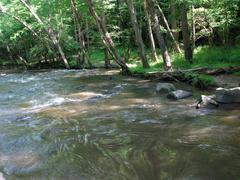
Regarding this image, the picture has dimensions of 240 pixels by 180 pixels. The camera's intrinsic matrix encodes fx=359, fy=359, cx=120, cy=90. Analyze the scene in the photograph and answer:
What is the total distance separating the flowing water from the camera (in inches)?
229

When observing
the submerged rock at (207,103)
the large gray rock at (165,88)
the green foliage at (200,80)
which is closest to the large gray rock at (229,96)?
the submerged rock at (207,103)

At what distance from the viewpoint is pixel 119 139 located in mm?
7449

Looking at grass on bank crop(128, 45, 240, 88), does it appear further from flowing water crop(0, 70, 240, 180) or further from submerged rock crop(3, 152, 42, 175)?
submerged rock crop(3, 152, 42, 175)

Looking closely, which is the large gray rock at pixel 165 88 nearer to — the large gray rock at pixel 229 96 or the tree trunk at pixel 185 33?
the large gray rock at pixel 229 96

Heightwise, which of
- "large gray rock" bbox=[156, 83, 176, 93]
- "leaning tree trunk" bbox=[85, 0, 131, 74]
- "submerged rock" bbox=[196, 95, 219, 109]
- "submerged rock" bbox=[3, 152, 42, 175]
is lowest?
"submerged rock" bbox=[3, 152, 42, 175]

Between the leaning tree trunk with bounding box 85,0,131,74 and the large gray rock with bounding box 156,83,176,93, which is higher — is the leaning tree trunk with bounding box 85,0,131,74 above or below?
above

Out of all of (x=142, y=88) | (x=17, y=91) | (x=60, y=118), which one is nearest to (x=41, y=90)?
(x=17, y=91)

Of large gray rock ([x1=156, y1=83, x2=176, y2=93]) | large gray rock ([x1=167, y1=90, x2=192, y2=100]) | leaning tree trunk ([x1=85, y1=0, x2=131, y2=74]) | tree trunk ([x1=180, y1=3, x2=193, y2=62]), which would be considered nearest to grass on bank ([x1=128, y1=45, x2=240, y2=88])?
tree trunk ([x1=180, y1=3, x2=193, y2=62])

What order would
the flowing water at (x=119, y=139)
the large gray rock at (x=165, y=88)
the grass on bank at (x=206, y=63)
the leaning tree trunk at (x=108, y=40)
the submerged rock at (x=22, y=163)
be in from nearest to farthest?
1. the flowing water at (x=119, y=139)
2. the submerged rock at (x=22, y=163)
3. the large gray rock at (x=165, y=88)
4. the grass on bank at (x=206, y=63)
5. the leaning tree trunk at (x=108, y=40)

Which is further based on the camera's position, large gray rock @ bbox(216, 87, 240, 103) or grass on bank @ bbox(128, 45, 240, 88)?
grass on bank @ bbox(128, 45, 240, 88)

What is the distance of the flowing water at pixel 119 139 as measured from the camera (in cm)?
583

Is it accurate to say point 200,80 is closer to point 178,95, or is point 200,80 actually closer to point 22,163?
point 178,95

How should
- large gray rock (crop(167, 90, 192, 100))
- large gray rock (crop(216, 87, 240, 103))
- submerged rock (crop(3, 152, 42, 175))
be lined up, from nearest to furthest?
1. submerged rock (crop(3, 152, 42, 175))
2. large gray rock (crop(216, 87, 240, 103))
3. large gray rock (crop(167, 90, 192, 100))

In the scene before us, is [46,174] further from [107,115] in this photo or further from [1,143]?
[107,115]
